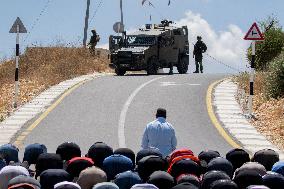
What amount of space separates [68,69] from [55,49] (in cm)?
583

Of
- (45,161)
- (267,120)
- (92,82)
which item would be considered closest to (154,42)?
(92,82)

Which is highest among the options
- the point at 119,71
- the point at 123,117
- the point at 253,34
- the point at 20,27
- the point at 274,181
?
the point at 20,27

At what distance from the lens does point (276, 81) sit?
84.0ft

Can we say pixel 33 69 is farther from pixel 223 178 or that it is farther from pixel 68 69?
pixel 223 178

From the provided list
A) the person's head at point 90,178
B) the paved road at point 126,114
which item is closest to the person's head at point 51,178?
the person's head at point 90,178

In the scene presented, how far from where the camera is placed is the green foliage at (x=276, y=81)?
2531 centimetres

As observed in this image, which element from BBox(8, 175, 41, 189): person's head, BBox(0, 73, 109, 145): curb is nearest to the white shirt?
BBox(8, 175, 41, 189): person's head

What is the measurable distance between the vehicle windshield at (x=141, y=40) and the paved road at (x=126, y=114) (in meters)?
6.22

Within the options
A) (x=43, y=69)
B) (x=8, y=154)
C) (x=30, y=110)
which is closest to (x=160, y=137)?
(x=8, y=154)

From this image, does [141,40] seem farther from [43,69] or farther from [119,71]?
[43,69]

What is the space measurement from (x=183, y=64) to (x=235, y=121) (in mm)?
20242

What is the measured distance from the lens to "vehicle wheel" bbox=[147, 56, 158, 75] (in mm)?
37969

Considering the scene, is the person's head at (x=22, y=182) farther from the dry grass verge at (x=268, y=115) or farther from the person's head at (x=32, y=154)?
the dry grass verge at (x=268, y=115)

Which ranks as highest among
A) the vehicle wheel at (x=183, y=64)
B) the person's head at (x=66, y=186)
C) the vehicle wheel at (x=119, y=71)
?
the vehicle wheel at (x=183, y=64)
